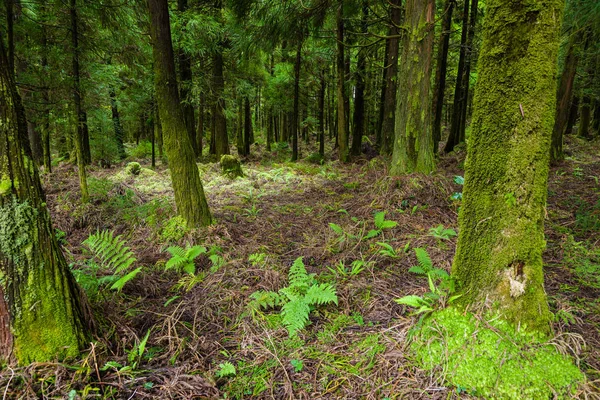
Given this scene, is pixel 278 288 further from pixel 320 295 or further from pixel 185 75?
pixel 185 75

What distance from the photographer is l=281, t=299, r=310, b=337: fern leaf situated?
245 cm

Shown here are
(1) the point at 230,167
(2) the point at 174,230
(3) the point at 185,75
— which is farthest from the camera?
(3) the point at 185,75

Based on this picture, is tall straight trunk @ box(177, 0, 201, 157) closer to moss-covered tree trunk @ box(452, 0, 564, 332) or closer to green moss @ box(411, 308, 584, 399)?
moss-covered tree trunk @ box(452, 0, 564, 332)

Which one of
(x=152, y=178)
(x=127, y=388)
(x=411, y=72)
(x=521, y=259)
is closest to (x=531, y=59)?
(x=521, y=259)

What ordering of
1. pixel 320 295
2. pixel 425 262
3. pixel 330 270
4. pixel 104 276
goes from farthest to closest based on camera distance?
pixel 330 270
pixel 104 276
pixel 425 262
pixel 320 295

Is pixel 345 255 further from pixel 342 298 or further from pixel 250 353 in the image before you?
pixel 250 353

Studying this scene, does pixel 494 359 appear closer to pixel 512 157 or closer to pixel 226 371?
pixel 512 157

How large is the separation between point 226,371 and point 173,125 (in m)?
3.59

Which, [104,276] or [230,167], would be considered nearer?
→ [104,276]

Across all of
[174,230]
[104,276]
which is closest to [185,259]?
[104,276]

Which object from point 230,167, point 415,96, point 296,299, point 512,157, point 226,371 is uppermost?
point 415,96

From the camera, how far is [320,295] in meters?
2.72

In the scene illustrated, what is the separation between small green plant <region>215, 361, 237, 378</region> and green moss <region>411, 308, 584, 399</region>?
4.41ft

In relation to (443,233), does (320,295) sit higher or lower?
lower
